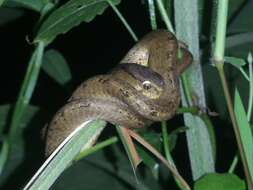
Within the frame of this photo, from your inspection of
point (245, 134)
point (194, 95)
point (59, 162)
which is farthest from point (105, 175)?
point (59, 162)

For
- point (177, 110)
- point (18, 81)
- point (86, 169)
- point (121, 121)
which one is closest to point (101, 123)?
point (121, 121)

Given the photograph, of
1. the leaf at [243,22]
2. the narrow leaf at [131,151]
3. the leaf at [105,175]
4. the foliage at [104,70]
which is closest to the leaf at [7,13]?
the foliage at [104,70]

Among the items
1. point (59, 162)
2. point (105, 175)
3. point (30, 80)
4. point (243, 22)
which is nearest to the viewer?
point (59, 162)

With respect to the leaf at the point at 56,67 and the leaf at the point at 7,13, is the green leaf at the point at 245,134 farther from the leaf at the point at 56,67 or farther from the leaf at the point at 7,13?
the leaf at the point at 7,13

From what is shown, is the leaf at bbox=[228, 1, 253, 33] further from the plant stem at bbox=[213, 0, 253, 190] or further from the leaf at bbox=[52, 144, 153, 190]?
the plant stem at bbox=[213, 0, 253, 190]

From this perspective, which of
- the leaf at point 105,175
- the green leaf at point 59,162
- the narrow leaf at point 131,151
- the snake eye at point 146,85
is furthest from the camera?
the leaf at point 105,175

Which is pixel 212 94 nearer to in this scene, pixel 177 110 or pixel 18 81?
pixel 177 110

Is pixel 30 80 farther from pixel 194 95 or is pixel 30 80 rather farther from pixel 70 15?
pixel 194 95
